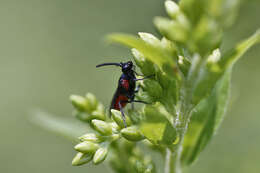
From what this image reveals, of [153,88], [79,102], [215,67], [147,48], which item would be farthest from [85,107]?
[215,67]

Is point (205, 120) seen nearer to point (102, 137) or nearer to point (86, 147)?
point (102, 137)

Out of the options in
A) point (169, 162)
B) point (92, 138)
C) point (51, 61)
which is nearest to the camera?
point (92, 138)

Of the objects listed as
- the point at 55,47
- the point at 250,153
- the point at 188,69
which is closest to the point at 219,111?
the point at 188,69

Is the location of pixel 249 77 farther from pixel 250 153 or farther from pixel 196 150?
pixel 196 150

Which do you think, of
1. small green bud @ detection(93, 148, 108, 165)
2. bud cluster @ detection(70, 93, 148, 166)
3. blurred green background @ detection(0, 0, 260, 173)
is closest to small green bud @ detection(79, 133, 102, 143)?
bud cluster @ detection(70, 93, 148, 166)

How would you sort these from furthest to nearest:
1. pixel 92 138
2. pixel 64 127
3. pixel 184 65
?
pixel 64 127, pixel 92 138, pixel 184 65

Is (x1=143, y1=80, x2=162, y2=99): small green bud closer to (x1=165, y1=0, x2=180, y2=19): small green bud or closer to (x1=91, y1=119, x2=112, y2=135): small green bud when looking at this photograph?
(x1=91, y1=119, x2=112, y2=135): small green bud
